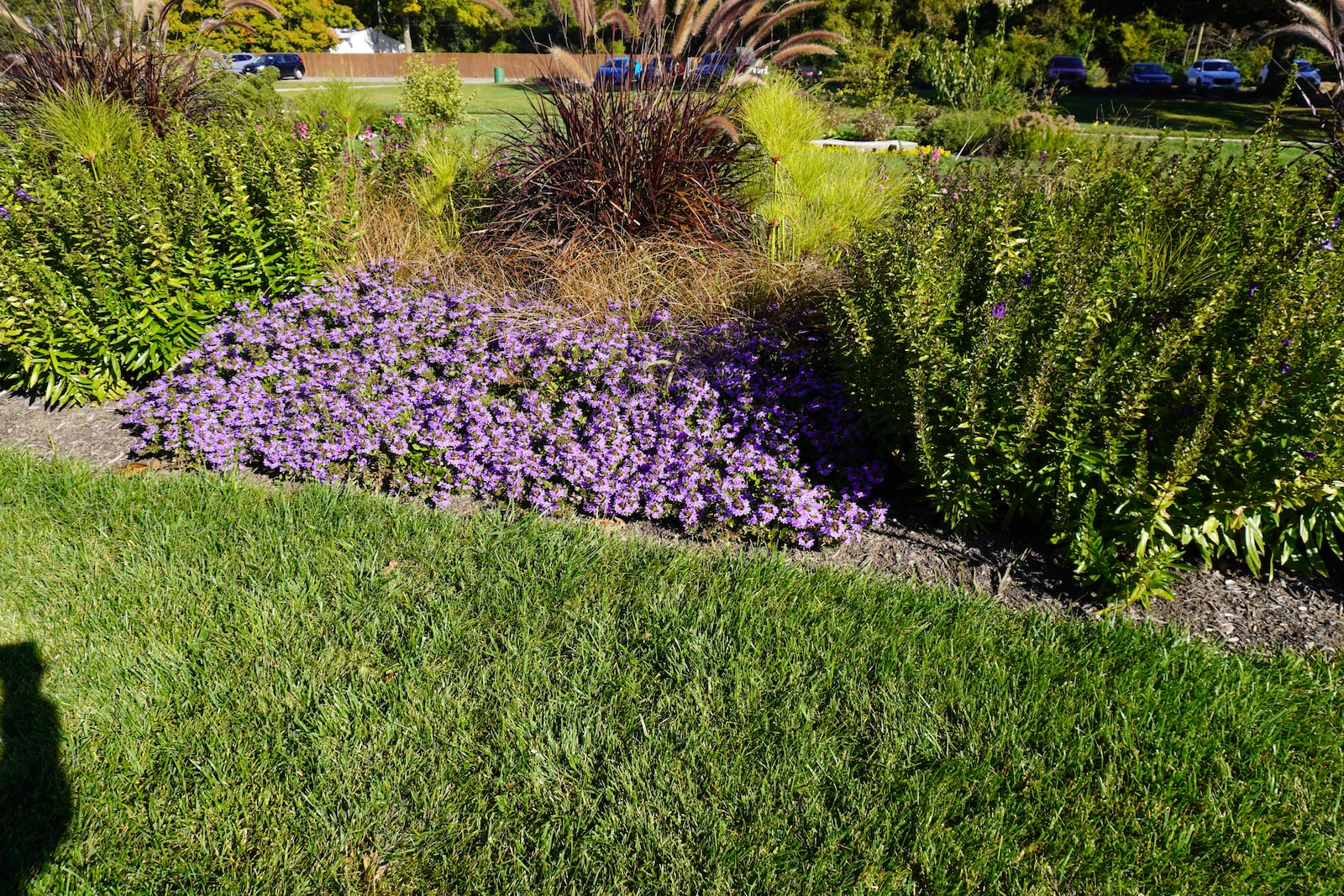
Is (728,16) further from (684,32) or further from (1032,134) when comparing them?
(1032,134)

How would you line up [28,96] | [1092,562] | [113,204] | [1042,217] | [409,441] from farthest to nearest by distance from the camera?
[28,96] → [113,204] → [409,441] → [1042,217] → [1092,562]

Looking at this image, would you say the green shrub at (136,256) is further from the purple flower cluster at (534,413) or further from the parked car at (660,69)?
the parked car at (660,69)

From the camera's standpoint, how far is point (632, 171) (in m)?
5.45

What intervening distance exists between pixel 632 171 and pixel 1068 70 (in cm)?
3260

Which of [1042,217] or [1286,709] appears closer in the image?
[1286,709]

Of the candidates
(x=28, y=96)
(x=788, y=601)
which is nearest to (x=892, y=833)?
A: (x=788, y=601)

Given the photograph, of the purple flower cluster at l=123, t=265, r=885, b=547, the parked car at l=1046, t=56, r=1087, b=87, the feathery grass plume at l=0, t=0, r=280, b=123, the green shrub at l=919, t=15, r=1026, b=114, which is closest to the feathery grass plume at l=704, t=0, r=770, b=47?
the purple flower cluster at l=123, t=265, r=885, b=547

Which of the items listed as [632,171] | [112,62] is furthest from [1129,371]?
[112,62]

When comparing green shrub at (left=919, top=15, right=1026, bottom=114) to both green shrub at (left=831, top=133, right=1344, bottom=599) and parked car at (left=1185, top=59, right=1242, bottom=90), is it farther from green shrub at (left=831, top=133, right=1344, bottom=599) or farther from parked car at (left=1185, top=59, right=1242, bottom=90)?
parked car at (left=1185, top=59, right=1242, bottom=90)

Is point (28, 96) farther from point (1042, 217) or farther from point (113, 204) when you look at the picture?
point (1042, 217)

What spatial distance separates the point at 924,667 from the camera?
9.11ft

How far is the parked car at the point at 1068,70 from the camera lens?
31298 millimetres

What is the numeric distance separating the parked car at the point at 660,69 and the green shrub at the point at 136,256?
2.27 metres

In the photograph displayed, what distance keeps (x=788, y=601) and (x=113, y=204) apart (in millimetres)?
4418
